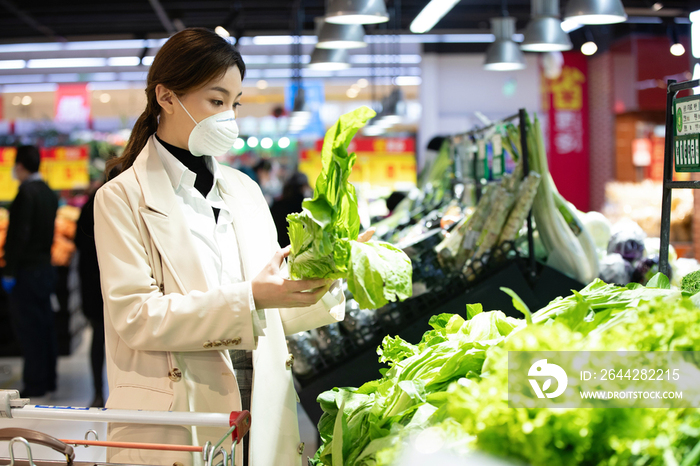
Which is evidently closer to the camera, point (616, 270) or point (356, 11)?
point (616, 270)

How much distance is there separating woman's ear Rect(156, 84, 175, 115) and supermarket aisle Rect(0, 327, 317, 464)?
198 centimetres

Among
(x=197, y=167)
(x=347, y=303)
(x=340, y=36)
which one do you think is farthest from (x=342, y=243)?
(x=340, y=36)

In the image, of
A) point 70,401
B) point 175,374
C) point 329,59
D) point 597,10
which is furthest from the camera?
point 329,59

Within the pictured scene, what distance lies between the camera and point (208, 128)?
1.63 meters

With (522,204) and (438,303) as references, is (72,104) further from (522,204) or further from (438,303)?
(522,204)

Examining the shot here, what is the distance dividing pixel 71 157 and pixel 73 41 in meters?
2.30

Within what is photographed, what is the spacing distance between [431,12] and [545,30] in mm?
900

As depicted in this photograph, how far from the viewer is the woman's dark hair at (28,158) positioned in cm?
528

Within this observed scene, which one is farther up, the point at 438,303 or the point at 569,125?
the point at 569,125

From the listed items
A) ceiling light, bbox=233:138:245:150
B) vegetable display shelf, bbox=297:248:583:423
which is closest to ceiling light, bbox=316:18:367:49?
ceiling light, bbox=233:138:245:150

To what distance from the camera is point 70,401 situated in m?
5.15

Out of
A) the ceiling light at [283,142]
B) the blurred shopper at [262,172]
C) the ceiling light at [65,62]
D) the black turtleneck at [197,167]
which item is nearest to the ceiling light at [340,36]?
the black turtleneck at [197,167]

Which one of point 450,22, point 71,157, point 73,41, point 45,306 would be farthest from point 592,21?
point 73,41

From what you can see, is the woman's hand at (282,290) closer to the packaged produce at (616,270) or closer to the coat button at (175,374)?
the coat button at (175,374)
